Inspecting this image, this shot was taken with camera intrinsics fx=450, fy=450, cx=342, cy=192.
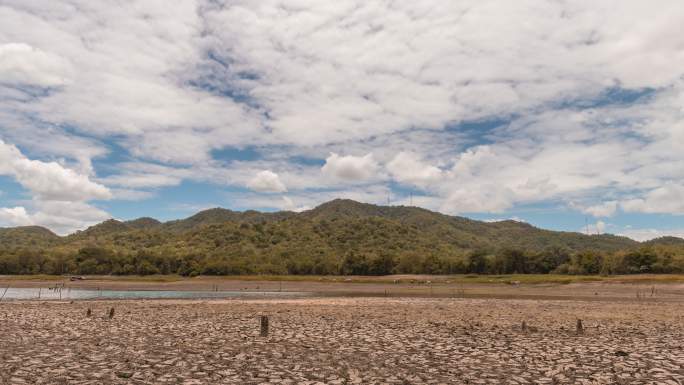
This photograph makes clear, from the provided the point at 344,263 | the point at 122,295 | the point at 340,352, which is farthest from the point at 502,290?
the point at 344,263

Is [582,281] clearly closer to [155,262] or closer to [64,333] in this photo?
[64,333]

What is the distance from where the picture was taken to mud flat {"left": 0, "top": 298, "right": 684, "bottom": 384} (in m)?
14.2

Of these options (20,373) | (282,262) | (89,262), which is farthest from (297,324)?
(89,262)

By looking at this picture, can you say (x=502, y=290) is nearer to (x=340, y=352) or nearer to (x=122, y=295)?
(x=122, y=295)

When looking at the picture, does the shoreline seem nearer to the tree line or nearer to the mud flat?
the tree line

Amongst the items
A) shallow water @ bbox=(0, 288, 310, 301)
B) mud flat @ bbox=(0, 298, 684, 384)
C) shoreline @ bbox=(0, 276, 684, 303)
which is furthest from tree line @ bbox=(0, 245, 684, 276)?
mud flat @ bbox=(0, 298, 684, 384)

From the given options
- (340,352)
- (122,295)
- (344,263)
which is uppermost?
(344,263)

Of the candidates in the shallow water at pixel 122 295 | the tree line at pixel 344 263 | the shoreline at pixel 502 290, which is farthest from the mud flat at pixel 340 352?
the tree line at pixel 344 263

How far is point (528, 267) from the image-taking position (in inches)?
6038

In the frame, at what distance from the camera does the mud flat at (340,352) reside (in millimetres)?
14164

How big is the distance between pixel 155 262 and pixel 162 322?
164 metres

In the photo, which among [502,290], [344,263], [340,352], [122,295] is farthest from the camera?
[344,263]

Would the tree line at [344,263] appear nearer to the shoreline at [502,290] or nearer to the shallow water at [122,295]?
the shoreline at [502,290]

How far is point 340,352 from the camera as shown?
61.3 ft
